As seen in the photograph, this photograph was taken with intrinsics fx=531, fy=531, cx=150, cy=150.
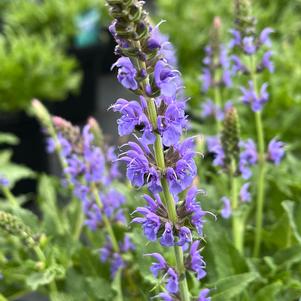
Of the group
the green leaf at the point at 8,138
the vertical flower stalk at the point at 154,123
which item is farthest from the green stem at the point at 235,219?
the green leaf at the point at 8,138

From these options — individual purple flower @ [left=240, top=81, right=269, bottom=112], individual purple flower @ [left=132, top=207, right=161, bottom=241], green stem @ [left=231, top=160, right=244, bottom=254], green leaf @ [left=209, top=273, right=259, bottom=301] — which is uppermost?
individual purple flower @ [left=240, top=81, right=269, bottom=112]

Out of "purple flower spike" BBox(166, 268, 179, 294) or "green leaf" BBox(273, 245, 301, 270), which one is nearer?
"purple flower spike" BBox(166, 268, 179, 294)

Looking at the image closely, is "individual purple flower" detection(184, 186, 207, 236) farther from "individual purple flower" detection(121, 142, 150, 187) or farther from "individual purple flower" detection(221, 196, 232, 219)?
"individual purple flower" detection(221, 196, 232, 219)

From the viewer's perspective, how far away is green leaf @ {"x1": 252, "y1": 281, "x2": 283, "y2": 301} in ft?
6.17

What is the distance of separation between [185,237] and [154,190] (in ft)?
0.50

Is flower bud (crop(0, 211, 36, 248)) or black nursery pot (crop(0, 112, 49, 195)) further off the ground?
black nursery pot (crop(0, 112, 49, 195))

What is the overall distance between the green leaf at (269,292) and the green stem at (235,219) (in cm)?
25

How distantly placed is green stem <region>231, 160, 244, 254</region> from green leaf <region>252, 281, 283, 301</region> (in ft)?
0.83

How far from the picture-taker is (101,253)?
2271mm

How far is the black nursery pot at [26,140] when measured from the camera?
4773mm

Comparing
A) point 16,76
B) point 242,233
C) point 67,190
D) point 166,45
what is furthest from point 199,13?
point 166,45

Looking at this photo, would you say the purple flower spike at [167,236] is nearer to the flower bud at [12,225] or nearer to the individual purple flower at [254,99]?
the flower bud at [12,225]

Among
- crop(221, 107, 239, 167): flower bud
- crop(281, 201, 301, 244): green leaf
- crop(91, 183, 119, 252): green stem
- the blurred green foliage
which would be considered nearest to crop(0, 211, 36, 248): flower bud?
crop(91, 183, 119, 252): green stem

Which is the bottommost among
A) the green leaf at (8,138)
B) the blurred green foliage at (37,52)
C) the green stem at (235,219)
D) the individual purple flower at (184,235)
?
the individual purple flower at (184,235)
